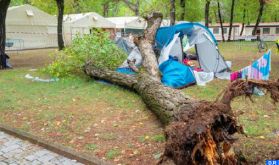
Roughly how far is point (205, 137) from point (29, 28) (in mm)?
25613

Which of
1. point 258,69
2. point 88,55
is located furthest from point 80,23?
point 258,69

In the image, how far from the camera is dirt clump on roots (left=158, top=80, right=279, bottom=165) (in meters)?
3.05

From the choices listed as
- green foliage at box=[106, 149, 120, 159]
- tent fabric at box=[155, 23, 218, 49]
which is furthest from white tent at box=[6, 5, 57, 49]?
green foliage at box=[106, 149, 120, 159]

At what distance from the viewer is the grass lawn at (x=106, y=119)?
422 centimetres

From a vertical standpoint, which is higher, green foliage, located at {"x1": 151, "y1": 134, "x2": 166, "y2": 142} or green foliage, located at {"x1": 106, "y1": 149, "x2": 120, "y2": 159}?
green foliage, located at {"x1": 151, "y1": 134, "x2": 166, "y2": 142}

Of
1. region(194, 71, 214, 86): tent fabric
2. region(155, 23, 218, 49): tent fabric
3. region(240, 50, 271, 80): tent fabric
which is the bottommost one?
region(194, 71, 214, 86): tent fabric

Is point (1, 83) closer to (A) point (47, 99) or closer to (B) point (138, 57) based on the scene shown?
(A) point (47, 99)

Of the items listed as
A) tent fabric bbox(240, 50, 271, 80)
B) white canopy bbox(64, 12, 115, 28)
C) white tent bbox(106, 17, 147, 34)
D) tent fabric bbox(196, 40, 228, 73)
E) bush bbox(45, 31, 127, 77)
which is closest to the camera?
tent fabric bbox(240, 50, 271, 80)

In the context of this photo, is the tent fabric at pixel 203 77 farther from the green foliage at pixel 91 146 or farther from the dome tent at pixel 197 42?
the green foliage at pixel 91 146

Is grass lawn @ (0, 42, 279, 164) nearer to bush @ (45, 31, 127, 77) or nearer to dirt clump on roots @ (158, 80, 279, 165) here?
dirt clump on roots @ (158, 80, 279, 165)

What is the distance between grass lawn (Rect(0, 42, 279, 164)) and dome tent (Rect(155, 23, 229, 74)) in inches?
52.1

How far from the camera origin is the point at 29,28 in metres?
26.4

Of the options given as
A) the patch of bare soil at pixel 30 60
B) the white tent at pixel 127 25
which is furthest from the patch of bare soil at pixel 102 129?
the white tent at pixel 127 25

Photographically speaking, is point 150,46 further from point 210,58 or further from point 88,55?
point 210,58
